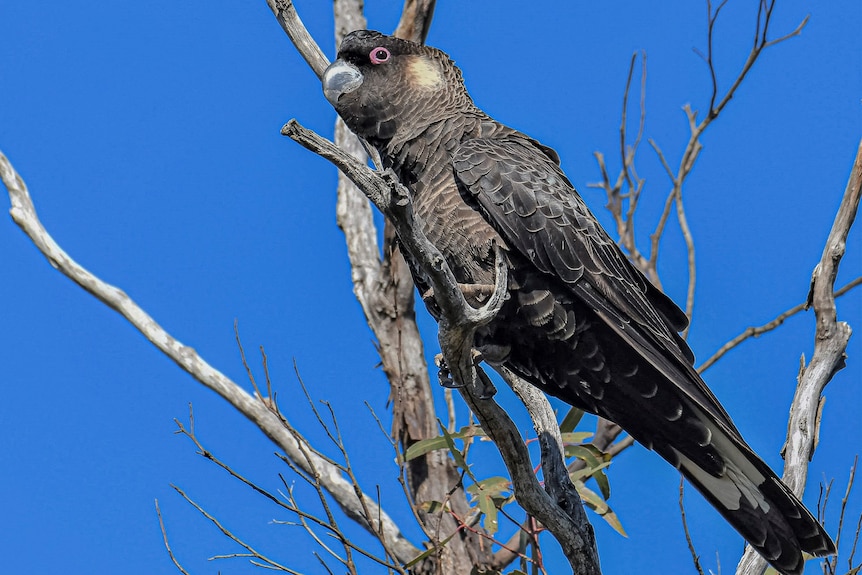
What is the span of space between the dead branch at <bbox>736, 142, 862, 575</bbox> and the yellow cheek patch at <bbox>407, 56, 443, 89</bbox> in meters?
2.09

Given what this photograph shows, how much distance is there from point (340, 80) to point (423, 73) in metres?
0.41

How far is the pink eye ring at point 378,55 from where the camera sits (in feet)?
14.6

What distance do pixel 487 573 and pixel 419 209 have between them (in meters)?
2.01

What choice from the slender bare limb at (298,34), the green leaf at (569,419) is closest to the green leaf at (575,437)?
the green leaf at (569,419)

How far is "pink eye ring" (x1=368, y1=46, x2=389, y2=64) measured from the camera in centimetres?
445

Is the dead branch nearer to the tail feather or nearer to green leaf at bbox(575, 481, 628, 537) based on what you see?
the tail feather

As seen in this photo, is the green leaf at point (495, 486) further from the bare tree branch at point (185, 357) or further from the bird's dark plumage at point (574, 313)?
the bare tree branch at point (185, 357)

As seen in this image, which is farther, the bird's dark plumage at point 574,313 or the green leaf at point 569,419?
the green leaf at point 569,419

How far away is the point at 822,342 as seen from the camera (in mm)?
4387

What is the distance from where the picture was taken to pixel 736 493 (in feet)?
12.9

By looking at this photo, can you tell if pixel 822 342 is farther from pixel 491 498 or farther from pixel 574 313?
pixel 491 498

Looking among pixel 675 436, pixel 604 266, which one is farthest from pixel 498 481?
pixel 604 266

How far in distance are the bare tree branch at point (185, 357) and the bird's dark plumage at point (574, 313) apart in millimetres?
2769

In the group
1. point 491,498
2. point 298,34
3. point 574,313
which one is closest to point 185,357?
point 298,34
